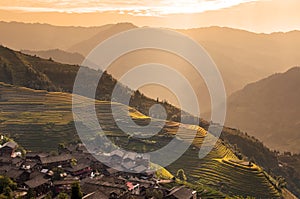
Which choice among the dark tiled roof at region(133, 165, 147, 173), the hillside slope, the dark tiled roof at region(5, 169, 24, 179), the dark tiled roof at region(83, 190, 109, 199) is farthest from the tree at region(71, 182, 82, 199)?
the hillside slope

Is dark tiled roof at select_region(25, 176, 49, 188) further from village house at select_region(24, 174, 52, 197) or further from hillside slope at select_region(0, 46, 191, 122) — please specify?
hillside slope at select_region(0, 46, 191, 122)

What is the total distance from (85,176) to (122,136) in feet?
76.8

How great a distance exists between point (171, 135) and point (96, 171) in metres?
23.6

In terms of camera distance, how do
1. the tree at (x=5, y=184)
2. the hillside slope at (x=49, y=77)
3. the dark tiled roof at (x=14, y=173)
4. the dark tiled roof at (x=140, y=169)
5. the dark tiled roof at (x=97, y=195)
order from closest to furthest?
the dark tiled roof at (x=97, y=195) < the tree at (x=5, y=184) < the dark tiled roof at (x=14, y=173) < the dark tiled roof at (x=140, y=169) < the hillside slope at (x=49, y=77)

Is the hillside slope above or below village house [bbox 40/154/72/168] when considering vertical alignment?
above

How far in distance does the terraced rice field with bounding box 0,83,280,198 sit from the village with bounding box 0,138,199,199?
27.5 ft

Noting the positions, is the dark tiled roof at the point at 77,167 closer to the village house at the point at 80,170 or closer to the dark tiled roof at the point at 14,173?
the village house at the point at 80,170

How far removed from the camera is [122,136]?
65625 millimetres

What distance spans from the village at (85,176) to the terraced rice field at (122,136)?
8.38 metres

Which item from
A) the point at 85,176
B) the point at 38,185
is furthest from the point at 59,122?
the point at 38,185

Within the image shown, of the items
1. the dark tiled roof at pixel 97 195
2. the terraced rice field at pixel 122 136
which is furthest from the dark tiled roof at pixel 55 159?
the terraced rice field at pixel 122 136

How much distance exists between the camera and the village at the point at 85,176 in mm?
35156

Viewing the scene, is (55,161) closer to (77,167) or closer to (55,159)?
(55,159)

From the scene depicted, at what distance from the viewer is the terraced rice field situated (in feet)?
173
